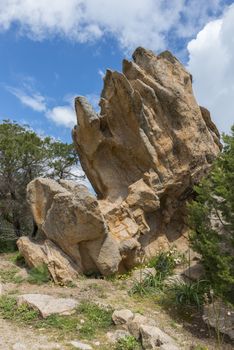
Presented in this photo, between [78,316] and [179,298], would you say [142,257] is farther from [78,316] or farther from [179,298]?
[78,316]

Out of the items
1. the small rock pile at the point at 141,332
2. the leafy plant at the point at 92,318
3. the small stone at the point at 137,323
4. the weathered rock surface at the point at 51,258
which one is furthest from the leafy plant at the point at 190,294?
the weathered rock surface at the point at 51,258

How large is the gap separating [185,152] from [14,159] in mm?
9007

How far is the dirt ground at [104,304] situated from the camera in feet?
30.8

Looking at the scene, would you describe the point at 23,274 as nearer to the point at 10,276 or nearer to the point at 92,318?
the point at 10,276

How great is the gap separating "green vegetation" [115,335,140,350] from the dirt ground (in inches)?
16.2

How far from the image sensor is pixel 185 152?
17.1 meters

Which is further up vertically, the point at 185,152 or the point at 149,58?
the point at 149,58

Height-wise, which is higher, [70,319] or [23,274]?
[23,274]

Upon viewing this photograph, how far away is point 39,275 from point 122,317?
4.82 m

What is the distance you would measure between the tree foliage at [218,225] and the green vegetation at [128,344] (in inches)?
104

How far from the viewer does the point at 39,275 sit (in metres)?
14.3

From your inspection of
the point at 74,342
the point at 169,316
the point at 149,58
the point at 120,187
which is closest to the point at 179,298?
the point at 169,316

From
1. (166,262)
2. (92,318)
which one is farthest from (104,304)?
(166,262)

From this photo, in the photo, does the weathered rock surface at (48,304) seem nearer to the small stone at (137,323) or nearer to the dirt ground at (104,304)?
the dirt ground at (104,304)
